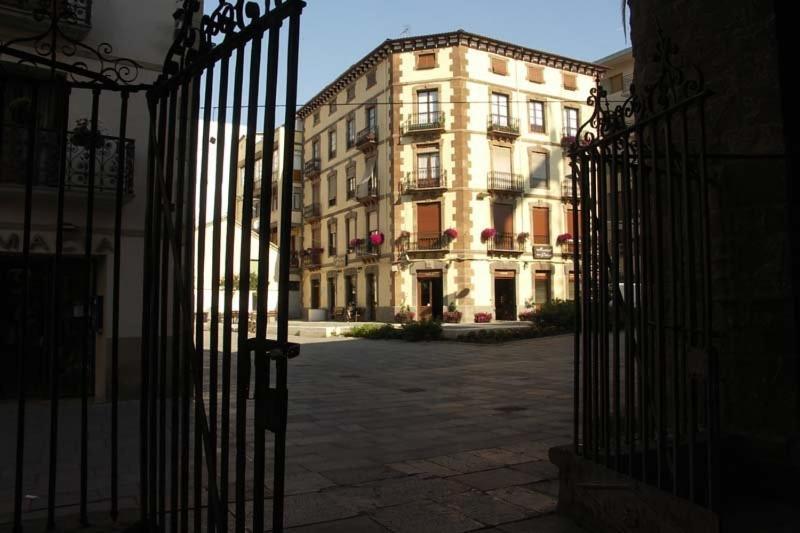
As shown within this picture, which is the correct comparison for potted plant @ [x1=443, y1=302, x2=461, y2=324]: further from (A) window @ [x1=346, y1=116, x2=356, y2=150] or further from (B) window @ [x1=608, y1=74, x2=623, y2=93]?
(B) window @ [x1=608, y1=74, x2=623, y2=93]

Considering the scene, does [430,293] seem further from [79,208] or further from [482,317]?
[79,208]

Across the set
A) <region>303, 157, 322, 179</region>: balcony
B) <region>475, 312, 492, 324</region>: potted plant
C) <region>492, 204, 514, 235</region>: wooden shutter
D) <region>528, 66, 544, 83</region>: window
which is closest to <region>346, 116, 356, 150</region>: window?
<region>303, 157, 322, 179</region>: balcony

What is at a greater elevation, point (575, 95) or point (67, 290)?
point (575, 95)

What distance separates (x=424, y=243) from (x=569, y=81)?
12.8 m

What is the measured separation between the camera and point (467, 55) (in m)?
31.8

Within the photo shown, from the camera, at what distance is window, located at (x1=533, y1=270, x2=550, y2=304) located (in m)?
32.5

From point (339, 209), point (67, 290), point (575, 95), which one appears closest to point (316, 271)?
point (339, 209)

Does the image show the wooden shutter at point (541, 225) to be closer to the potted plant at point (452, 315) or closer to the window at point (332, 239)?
the potted plant at point (452, 315)

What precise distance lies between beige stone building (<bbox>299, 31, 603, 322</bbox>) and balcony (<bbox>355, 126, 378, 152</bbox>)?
2.6 inches

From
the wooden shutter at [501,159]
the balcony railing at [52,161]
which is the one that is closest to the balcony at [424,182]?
the wooden shutter at [501,159]

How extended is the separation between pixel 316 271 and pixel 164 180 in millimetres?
37933

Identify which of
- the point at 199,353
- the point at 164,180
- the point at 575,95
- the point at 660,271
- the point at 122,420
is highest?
the point at 575,95

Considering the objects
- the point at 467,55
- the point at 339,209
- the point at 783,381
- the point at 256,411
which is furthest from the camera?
the point at 339,209

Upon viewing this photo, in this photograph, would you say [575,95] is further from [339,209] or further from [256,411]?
[256,411]
